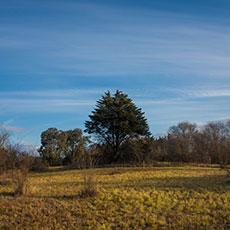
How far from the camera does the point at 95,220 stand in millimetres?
6070

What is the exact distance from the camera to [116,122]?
2542cm

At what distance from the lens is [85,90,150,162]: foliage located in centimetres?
2525

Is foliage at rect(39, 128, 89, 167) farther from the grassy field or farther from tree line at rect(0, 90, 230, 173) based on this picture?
the grassy field

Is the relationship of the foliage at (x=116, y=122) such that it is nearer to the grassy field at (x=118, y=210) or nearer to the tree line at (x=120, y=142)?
the tree line at (x=120, y=142)

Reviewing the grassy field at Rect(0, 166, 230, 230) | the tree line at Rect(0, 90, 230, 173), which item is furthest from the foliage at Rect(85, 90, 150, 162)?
the grassy field at Rect(0, 166, 230, 230)

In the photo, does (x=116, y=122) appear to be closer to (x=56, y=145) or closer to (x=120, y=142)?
(x=120, y=142)

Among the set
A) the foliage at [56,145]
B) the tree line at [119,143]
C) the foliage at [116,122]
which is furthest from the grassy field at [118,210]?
the foliage at [56,145]

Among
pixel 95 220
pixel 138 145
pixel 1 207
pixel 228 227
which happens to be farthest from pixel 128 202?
pixel 138 145

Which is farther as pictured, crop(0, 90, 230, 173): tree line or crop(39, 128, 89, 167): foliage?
crop(39, 128, 89, 167): foliage

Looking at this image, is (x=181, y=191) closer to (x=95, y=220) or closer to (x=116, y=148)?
(x=95, y=220)

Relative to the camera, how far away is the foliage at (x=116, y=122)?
2525 centimetres

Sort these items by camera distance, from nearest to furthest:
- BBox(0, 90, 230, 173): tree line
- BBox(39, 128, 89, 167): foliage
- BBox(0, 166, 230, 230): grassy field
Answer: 1. BBox(0, 166, 230, 230): grassy field
2. BBox(0, 90, 230, 173): tree line
3. BBox(39, 128, 89, 167): foliage

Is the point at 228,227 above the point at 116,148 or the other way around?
the other way around

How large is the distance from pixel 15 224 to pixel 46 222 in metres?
0.74
